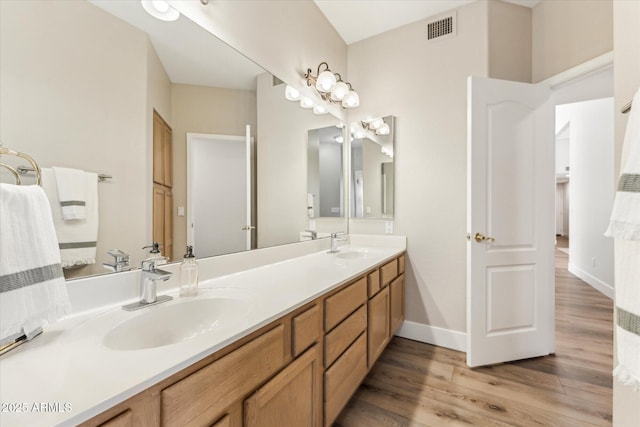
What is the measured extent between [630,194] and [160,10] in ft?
5.44

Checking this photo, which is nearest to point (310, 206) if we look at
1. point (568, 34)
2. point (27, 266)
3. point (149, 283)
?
point (149, 283)

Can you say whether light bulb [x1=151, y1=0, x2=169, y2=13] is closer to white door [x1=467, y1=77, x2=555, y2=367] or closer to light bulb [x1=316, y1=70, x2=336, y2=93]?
light bulb [x1=316, y1=70, x2=336, y2=93]

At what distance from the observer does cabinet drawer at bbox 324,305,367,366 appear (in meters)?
1.27

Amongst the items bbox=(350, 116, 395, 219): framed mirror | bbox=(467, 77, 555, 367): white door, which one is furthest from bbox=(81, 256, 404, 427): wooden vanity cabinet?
bbox=(350, 116, 395, 219): framed mirror

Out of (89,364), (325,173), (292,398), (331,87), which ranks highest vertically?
(331,87)

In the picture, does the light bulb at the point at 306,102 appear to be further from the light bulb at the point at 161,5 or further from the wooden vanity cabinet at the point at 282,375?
the wooden vanity cabinet at the point at 282,375

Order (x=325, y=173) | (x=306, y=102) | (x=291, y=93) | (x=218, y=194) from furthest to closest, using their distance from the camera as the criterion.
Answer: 1. (x=325, y=173)
2. (x=306, y=102)
3. (x=291, y=93)
4. (x=218, y=194)

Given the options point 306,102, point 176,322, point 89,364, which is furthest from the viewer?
point 306,102

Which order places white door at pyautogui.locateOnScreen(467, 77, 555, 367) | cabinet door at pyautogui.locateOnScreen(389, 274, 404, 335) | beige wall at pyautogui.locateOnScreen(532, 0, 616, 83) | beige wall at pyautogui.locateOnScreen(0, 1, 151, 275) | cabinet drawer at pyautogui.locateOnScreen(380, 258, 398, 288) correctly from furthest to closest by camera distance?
cabinet door at pyautogui.locateOnScreen(389, 274, 404, 335) → white door at pyautogui.locateOnScreen(467, 77, 555, 367) → cabinet drawer at pyautogui.locateOnScreen(380, 258, 398, 288) → beige wall at pyautogui.locateOnScreen(532, 0, 616, 83) → beige wall at pyautogui.locateOnScreen(0, 1, 151, 275)

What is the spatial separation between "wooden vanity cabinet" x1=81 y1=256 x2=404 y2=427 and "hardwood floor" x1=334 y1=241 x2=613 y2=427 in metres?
0.25

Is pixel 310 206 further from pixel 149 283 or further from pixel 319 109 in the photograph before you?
pixel 149 283

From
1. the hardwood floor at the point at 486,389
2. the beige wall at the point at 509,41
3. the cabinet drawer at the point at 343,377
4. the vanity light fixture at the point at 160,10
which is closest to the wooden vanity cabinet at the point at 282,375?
the cabinet drawer at the point at 343,377

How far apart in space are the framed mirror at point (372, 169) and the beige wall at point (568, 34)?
124cm

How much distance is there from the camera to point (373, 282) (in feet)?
5.82
